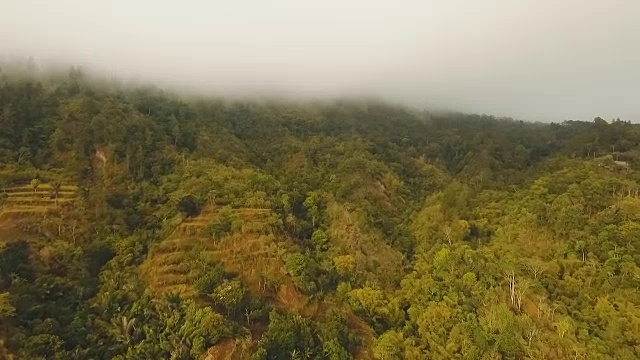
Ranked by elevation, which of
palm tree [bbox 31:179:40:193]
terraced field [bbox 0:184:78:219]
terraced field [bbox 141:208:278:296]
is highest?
palm tree [bbox 31:179:40:193]

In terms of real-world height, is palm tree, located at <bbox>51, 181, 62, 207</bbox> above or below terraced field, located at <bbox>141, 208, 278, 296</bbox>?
above

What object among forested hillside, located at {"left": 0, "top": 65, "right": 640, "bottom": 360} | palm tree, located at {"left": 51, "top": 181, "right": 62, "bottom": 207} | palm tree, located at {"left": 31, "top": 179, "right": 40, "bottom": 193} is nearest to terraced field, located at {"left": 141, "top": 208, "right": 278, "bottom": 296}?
forested hillside, located at {"left": 0, "top": 65, "right": 640, "bottom": 360}

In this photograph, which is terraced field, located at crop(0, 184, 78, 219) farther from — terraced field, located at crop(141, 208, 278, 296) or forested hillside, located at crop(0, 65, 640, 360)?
terraced field, located at crop(141, 208, 278, 296)

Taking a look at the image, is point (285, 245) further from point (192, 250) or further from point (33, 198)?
point (33, 198)

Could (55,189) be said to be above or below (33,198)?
above

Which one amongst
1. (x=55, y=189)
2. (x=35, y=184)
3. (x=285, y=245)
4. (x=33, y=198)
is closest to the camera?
(x=33, y=198)

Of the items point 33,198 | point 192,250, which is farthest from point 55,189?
point 192,250

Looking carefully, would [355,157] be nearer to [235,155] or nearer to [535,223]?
[235,155]

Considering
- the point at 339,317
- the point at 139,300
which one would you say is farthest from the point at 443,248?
the point at 139,300

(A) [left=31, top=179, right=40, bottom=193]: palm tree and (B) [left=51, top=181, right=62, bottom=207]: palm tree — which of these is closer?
(A) [left=31, top=179, right=40, bottom=193]: palm tree
